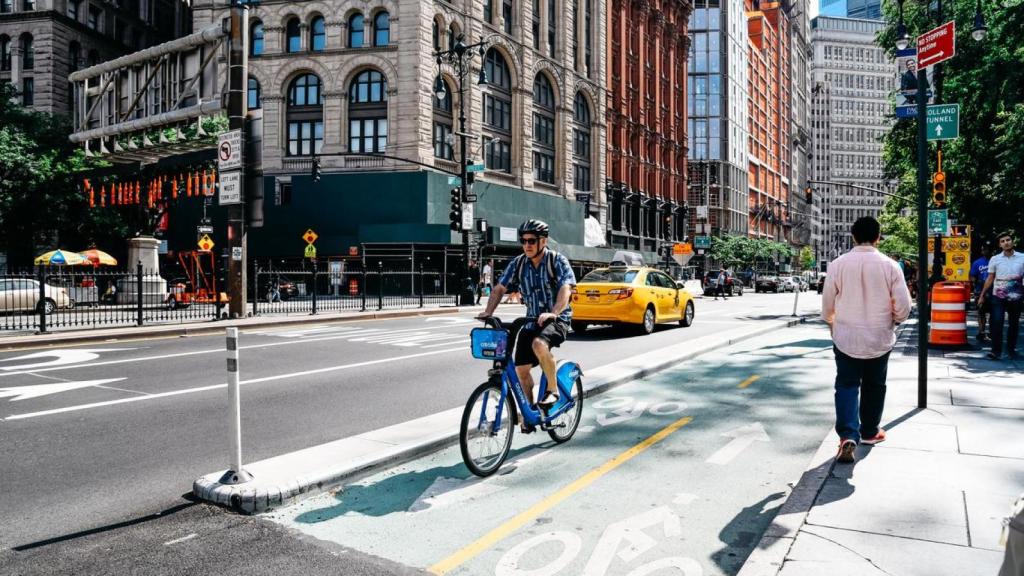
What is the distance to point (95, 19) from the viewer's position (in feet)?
180

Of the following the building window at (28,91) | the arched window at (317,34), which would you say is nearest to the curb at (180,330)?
the arched window at (317,34)

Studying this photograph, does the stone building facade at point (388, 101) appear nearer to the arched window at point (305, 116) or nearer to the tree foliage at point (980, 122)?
the arched window at point (305, 116)

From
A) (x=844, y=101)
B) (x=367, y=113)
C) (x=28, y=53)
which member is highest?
(x=844, y=101)

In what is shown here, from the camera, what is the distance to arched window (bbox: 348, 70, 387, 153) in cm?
4169

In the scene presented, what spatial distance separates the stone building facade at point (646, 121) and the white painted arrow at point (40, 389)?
2131 inches

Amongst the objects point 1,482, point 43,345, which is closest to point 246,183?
point 43,345

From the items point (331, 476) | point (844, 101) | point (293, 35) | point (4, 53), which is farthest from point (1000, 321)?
point (844, 101)

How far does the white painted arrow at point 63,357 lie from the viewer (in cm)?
1082

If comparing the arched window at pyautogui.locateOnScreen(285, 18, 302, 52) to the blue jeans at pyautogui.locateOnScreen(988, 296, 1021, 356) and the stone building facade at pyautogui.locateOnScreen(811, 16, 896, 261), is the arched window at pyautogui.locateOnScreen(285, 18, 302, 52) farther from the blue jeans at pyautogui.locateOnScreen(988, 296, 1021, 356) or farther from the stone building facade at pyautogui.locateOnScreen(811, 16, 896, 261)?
the stone building facade at pyautogui.locateOnScreen(811, 16, 896, 261)

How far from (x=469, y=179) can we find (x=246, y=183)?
1593cm

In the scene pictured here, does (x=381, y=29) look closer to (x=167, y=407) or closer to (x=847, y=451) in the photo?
(x=167, y=407)

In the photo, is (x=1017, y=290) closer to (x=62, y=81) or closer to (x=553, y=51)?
(x=553, y=51)

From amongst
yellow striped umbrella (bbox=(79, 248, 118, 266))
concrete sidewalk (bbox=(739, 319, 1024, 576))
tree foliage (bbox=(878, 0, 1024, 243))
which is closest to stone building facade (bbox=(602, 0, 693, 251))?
tree foliage (bbox=(878, 0, 1024, 243))

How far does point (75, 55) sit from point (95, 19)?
3869 mm
